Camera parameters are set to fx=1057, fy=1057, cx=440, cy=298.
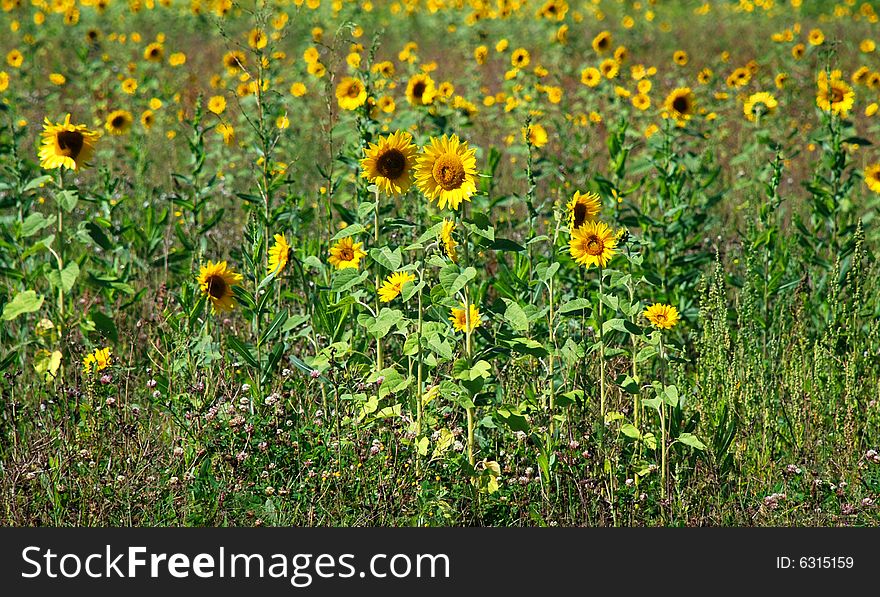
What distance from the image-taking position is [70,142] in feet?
12.1

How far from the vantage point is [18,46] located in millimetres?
11891

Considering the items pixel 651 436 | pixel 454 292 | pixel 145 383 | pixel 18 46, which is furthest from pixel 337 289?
pixel 18 46

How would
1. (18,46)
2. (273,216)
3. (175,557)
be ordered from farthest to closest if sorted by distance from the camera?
(18,46), (273,216), (175,557)

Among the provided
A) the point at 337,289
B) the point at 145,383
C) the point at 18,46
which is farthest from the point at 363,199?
the point at 18,46

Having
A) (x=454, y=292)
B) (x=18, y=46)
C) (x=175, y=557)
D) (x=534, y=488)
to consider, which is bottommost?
(x=175, y=557)

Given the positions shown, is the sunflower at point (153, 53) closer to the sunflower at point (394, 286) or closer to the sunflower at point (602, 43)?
the sunflower at point (602, 43)

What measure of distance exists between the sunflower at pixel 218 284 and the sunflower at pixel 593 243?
1172 mm

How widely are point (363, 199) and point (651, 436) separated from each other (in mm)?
1506

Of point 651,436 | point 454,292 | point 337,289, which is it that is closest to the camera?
point 454,292

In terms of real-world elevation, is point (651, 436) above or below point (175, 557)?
above

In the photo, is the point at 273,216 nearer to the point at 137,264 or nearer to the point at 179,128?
the point at 137,264

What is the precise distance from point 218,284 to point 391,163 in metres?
0.75

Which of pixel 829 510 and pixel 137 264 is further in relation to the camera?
pixel 137 264

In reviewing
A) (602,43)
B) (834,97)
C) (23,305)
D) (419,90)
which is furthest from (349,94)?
(602,43)
